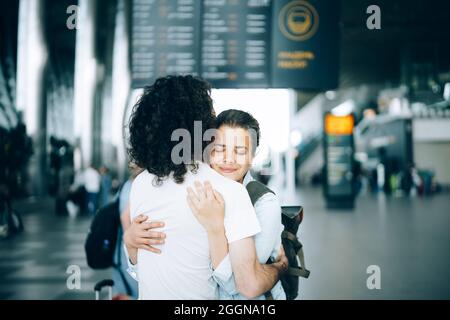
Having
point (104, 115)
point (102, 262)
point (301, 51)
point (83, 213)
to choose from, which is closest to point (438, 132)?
point (104, 115)

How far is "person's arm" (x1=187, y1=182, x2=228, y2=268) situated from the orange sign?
1083cm

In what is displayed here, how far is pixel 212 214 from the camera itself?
1487mm

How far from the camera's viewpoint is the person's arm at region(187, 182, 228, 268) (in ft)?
4.86

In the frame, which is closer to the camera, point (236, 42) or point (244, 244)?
point (244, 244)

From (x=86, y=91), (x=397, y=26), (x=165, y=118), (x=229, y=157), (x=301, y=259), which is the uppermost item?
(x=397, y=26)

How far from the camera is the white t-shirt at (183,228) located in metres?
1.50

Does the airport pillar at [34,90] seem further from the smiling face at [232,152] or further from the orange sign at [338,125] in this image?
the orange sign at [338,125]

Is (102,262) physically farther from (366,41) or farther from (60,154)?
(60,154)

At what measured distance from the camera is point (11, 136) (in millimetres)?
5961

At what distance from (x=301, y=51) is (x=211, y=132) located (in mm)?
2592

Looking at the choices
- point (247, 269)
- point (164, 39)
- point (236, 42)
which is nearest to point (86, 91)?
point (164, 39)

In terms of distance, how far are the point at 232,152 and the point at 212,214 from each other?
1.07 feet

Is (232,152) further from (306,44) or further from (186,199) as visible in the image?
(306,44)

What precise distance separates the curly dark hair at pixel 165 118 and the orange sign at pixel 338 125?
10.8 meters
